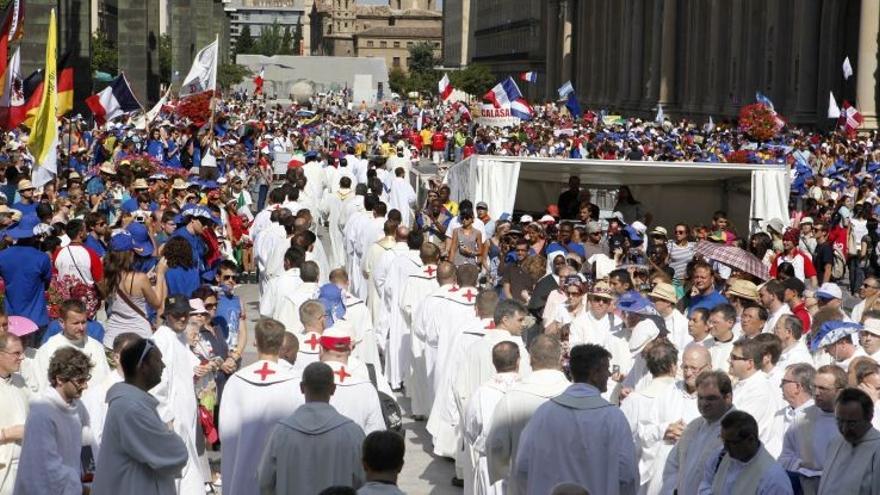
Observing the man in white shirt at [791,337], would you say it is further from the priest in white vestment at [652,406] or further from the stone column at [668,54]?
the stone column at [668,54]

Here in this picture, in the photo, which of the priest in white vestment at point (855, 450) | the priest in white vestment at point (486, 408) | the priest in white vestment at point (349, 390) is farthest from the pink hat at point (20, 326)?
the priest in white vestment at point (855, 450)

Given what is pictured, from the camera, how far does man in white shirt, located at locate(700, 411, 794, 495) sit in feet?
25.2

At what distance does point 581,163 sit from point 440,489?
1152cm

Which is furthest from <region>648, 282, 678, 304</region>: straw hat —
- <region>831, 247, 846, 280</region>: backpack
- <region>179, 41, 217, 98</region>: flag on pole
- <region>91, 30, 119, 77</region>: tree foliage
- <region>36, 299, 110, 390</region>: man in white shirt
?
<region>91, 30, 119, 77</region>: tree foliage

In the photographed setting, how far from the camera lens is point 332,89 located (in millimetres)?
146125

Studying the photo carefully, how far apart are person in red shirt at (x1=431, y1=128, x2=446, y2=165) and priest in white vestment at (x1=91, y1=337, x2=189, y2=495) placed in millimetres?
43211

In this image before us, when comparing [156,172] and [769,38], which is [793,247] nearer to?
[156,172]

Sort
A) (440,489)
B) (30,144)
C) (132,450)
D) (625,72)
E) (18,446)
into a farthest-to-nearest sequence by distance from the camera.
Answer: (625,72) → (30,144) → (440,489) → (18,446) → (132,450)

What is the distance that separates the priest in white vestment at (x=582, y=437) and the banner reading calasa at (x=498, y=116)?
33.4 m

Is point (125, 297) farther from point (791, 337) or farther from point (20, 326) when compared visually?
point (791, 337)

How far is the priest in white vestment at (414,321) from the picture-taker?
15031 millimetres

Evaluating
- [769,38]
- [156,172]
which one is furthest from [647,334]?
[769,38]

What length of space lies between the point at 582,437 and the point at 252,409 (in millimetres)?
1920

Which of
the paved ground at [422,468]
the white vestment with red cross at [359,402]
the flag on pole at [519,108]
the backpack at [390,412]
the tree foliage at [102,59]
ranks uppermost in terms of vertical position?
the tree foliage at [102,59]
